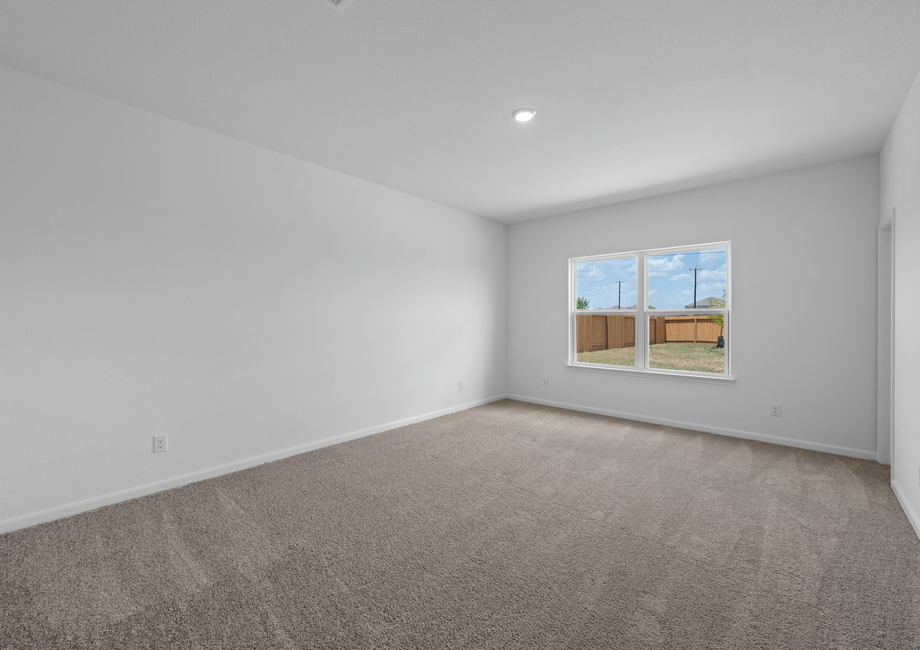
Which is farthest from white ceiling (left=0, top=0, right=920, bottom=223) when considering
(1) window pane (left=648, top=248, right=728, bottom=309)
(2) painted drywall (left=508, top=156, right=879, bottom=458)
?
(1) window pane (left=648, top=248, right=728, bottom=309)

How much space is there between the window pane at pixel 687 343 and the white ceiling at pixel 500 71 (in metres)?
1.67

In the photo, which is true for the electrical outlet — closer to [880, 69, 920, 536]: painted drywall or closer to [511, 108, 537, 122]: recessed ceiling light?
[511, 108, 537, 122]: recessed ceiling light

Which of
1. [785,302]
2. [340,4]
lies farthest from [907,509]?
[340,4]

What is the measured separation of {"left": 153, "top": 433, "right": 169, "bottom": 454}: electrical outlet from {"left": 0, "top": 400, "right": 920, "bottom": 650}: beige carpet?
0.98ft

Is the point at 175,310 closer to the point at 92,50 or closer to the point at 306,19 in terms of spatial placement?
the point at 92,50

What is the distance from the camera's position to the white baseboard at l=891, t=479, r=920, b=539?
224 cm

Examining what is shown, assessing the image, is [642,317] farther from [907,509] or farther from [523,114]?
[523,114]

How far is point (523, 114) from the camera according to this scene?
272cm

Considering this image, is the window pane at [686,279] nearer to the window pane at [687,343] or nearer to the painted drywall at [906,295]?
the window pane at [687,343]

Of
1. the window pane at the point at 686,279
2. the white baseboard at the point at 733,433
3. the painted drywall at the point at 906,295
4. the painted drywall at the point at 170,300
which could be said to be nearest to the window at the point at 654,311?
the window pane at the point at 686,279

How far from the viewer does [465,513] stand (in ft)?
8.22

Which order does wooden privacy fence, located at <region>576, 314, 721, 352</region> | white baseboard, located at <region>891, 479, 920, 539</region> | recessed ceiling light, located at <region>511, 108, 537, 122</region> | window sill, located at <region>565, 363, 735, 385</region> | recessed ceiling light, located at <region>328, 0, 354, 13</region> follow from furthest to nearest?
wooden privacy fence, located at <region>576, 314, 721, 352</region>, window sill, located at <region>565, 363, 735, 385</region>, recessed ceiling light, located at <region>511, 108, 537, 122</region>, white baseboard, located at <region>891, 479, 920, 539</region>, recessed ceiling light, located at <region>328, 0, 354, 13</region>

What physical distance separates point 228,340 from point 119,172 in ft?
4.18

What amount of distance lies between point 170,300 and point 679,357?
4788 mm
